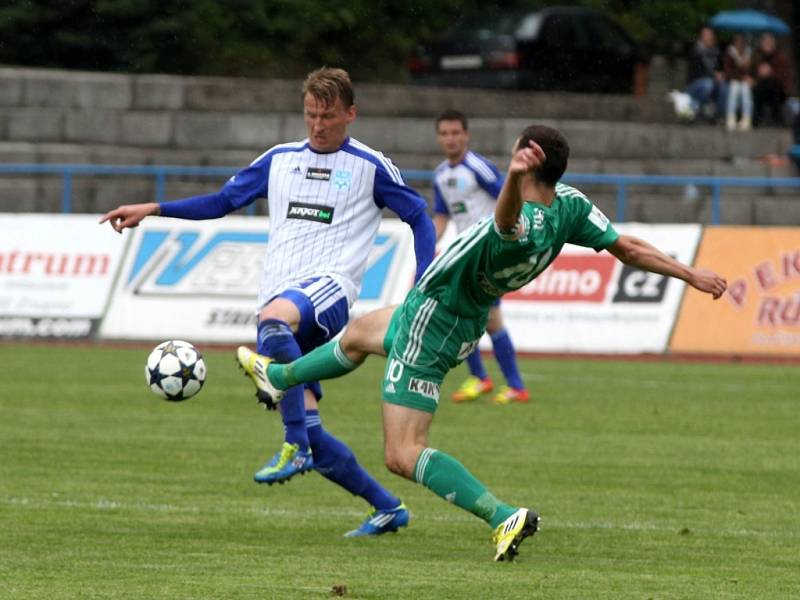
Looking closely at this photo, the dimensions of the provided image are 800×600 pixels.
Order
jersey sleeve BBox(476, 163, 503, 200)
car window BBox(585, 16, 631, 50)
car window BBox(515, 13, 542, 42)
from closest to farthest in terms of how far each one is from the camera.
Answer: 1. jersey sleeve BBox(476, 163, 503, 200)
2. car window BBox(515, 13, 542, 42)
3. car window BBox(585, 16, 631, 50)

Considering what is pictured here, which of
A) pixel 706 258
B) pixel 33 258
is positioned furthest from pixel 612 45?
pixel 33 258

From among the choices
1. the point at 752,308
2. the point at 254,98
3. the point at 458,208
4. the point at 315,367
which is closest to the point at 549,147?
the point at 315,367

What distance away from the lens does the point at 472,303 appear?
7.70 metres

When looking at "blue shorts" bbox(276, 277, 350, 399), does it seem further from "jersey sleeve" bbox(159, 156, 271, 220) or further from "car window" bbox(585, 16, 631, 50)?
"car window" bbox(585, 16, 631, 50)

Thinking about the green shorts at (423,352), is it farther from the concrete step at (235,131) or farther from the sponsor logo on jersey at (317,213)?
the concrete step at (235,131)

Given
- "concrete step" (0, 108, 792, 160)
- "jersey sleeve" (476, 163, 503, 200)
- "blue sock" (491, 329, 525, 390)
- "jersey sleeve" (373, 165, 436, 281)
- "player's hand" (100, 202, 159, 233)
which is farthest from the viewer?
"concrete step" (0, 108, 792, 160)

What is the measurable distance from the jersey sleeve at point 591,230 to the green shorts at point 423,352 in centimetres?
60

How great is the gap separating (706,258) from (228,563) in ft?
44.8

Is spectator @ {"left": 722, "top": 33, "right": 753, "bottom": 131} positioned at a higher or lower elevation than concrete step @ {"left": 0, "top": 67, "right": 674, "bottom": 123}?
higher

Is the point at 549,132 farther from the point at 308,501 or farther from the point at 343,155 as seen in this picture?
the point at 308,501

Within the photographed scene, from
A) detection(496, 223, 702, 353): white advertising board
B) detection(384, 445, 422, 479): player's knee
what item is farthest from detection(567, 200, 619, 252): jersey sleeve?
detection(496, 223, 702, 353): white advertising board

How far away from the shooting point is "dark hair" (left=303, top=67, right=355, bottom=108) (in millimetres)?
8797

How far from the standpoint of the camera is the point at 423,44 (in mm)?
32781

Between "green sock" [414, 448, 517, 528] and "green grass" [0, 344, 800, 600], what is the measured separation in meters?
0.27
